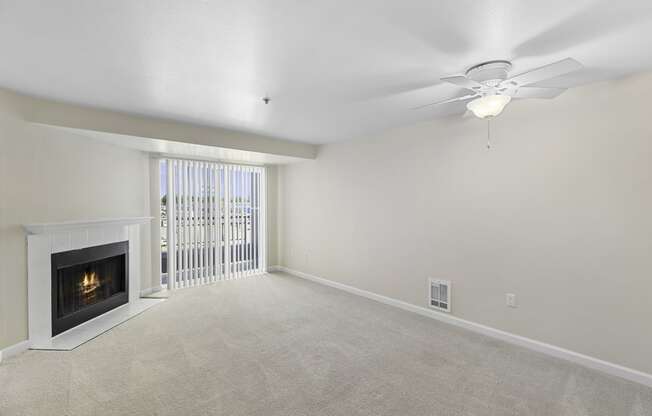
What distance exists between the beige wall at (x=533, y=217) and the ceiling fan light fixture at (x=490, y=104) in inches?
38.8

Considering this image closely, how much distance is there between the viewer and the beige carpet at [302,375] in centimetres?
205

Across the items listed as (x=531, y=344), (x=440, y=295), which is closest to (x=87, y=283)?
(x=440, y=295)

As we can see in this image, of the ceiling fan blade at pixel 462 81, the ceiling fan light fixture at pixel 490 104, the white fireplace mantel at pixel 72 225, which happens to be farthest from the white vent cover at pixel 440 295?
the white fireplace mantel at pixel 72 225

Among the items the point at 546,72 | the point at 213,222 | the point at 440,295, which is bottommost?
the point at 440,295

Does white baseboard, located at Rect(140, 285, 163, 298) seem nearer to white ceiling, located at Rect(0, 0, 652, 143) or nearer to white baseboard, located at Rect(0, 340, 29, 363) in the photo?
white baseboard, located at Rect(0, 340, 29, 363)

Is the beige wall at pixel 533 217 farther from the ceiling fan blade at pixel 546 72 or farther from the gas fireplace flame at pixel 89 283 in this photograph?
the gas fireplace flame at pixel 89 283

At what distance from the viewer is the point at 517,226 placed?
296 cm

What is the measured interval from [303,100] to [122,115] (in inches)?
83.1

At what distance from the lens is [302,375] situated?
2420 mm

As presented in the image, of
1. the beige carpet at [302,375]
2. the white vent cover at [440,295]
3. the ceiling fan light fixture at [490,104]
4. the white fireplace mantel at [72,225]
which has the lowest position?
the beige carpet at [302,375]

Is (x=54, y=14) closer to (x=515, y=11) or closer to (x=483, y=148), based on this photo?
(x=515, y=11)

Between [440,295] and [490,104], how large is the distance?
233 centimetres

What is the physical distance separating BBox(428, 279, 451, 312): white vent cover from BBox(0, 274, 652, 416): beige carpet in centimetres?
21

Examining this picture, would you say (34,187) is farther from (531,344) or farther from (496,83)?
(531,344)
